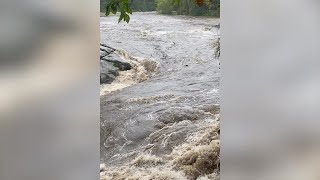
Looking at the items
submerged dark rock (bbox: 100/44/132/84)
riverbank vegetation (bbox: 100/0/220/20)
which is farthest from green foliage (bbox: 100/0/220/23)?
submerged dark rock (bbox: 100/44/132/84)

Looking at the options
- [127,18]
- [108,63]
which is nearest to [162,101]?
[108,63]

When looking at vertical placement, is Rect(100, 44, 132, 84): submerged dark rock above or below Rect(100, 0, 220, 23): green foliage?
below

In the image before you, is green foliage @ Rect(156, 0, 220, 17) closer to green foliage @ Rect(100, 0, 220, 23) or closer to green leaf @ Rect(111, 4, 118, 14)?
green foliage @ Rect(100, 0, 220, 23)

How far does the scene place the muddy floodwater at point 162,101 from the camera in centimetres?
190

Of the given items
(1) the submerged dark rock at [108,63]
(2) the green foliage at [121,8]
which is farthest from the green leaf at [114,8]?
(1) the submerged dark rock at [108,63]

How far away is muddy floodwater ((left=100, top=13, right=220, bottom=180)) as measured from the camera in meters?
1.90

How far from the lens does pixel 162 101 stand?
6.40 feet

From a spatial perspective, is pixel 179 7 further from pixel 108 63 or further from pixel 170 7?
pixel 108 63

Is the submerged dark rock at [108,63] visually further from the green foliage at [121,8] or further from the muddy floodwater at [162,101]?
the green foliage at [121,8]
